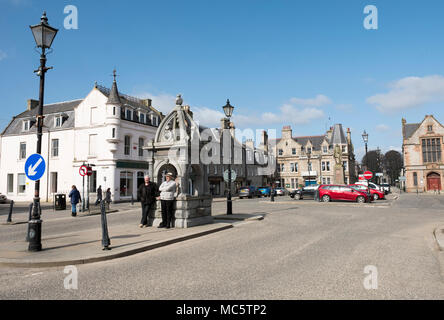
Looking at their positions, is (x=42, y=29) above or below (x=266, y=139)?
below

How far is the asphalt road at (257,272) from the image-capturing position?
464 cm

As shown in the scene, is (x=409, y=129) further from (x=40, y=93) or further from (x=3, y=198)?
(x=3, y=198)

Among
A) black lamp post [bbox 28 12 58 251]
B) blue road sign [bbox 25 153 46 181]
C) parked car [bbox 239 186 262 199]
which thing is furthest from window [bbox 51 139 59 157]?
blue road sign [bbox 25 153 46 181]

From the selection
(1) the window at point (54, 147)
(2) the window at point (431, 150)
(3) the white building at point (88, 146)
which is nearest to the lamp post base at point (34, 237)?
(3) the white building at point (88, 146)

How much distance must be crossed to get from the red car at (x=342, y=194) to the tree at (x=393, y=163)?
9205 centimetres

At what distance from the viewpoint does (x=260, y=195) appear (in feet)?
145

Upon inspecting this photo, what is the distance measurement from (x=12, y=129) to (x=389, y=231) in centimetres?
4369

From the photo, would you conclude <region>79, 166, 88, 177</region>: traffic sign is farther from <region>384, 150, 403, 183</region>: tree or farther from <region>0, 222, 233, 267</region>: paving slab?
<region>384, 150, 403, 183</region>: tree

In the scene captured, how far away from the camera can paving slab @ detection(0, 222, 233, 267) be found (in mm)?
6509

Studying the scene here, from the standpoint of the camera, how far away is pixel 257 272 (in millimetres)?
5723

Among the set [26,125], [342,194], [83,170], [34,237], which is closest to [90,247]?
[34,237]

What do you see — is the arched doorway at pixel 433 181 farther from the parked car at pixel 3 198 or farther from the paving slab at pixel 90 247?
the parked car at pixel 3 198
